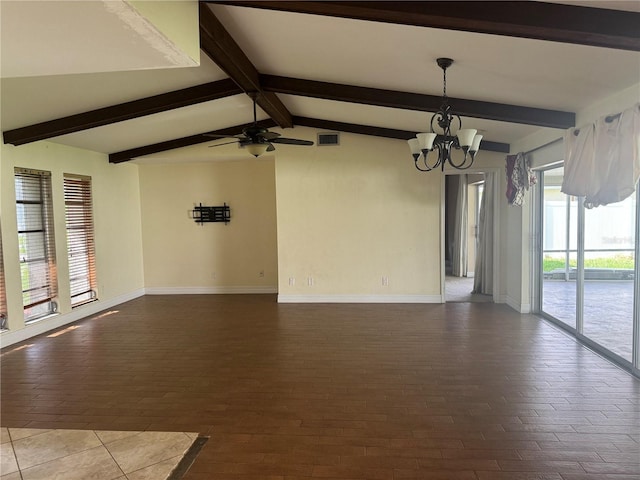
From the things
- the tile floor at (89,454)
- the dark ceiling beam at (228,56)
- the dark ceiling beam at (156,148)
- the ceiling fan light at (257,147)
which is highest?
the dark ceiling beam at (228,56)

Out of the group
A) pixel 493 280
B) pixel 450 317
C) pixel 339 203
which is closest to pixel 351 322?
pixel 450 317

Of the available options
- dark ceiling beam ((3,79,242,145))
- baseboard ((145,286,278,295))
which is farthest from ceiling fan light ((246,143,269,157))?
baseboard ((145,286,278,295))

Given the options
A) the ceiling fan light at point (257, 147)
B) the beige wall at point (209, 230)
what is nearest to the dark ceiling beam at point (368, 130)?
the beige wall at point (209, 230)

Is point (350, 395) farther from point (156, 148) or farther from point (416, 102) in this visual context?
point (156, 148)

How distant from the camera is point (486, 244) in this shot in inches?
275

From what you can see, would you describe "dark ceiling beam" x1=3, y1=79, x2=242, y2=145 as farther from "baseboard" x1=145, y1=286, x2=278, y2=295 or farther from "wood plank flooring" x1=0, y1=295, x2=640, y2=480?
"baseboard" x1=145, y1=286, x2=278, y2=295

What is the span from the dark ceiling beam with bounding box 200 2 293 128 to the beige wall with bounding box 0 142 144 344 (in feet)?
9.92

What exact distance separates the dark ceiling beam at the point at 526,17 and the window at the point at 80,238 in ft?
16.7

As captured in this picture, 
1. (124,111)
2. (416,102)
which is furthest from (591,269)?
(124,111)

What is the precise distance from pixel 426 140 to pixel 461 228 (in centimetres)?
597

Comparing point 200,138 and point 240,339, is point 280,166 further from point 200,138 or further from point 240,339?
point 240,339

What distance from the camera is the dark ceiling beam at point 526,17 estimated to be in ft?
7.56

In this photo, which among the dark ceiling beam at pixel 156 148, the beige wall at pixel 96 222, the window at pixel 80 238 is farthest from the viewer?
the dark ceiling beam at pixel 156 148

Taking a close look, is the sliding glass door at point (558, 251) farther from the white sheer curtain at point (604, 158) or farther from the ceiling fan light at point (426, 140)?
the ceiling fan light at point (426, 140)
